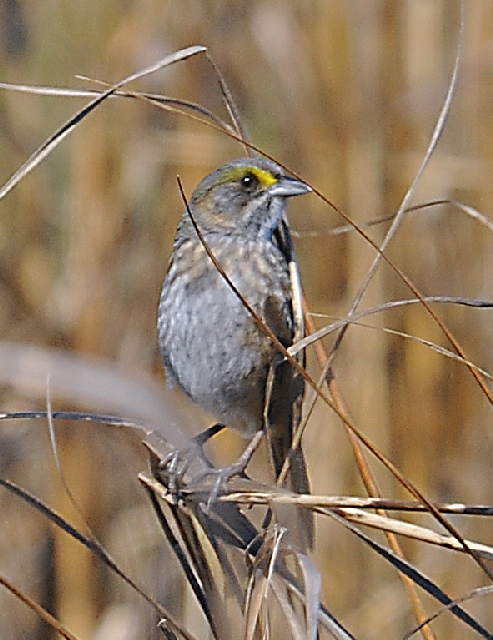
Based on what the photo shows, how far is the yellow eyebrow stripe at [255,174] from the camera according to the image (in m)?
2.04

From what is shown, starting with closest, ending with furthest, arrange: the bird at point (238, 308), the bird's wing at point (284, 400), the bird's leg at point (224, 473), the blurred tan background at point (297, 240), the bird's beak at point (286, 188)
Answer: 1. the bird's leg at point (224, 473)
2. the bird's wing at point (284, 400)
3. the bird at point (238, 308)
4. the bird's beak at point (286, 188)
5. the blurred tan background at point (297, 240)

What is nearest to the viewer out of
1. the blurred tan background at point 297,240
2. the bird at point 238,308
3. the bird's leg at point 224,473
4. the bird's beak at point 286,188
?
the bird's leg at point 224,473

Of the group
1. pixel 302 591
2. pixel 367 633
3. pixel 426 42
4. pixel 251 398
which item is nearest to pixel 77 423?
pixel 251 398

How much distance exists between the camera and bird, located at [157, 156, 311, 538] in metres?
1.84

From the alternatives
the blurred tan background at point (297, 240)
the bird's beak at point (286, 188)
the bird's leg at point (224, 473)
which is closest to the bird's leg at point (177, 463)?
the bird's leg at point (224, 473)

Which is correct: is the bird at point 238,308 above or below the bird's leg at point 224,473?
above

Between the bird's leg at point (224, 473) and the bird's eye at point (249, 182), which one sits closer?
the bird's leg at point (224, 473)

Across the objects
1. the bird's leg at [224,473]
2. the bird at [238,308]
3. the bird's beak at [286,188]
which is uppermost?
the bird's beak at [286,188]

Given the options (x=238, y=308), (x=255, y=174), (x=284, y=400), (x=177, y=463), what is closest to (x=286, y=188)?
(x=255, y=174)

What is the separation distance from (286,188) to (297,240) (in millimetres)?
705

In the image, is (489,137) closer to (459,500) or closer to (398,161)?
(398,161)

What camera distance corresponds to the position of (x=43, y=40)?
288 centimetres

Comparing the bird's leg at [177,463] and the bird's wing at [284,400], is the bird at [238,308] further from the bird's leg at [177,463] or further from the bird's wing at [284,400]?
the bird's leg at [177,463]

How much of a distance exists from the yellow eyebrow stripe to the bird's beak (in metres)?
0.02
